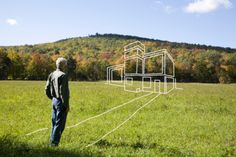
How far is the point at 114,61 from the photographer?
31750 mm

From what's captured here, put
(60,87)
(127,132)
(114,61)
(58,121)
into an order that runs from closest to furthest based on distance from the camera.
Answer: (60,87), (58,121), (127,132), (114,61)

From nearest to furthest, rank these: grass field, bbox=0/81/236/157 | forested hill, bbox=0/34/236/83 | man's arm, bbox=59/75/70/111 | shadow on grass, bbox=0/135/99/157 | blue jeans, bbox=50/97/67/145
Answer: shadow on grass, bbox=0/135/99/157, grass field, bbox=0/81/236/157, man's arm, bbox=59/75/70/111, blue jeans, bbox=50/97/67/145, forested hill, bbox=0/34/236/83

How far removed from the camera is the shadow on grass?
9.10 meters

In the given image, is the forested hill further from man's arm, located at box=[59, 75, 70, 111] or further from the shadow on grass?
the shadow on grass

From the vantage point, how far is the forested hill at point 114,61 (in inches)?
1005

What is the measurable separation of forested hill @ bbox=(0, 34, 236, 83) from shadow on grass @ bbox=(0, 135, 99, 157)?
1153 cm

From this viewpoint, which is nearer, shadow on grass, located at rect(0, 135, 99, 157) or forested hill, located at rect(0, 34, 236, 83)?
shadow on grass, located at rect(0, 135, 99, 157)

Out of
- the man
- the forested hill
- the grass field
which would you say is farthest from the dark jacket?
the forested hill

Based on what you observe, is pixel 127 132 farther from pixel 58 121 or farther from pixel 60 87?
pixel 60 87

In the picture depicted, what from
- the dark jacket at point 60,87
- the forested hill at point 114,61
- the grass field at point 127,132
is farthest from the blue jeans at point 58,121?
the forested hill at point 114,61

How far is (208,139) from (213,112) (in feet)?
30.8

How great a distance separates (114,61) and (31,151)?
2239cm

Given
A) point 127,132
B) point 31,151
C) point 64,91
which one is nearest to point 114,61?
point 127,132

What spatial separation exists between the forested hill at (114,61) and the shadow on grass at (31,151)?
37.8 ft
